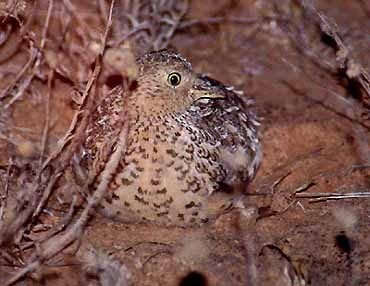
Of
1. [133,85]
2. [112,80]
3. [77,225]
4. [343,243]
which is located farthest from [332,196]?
[112,80]

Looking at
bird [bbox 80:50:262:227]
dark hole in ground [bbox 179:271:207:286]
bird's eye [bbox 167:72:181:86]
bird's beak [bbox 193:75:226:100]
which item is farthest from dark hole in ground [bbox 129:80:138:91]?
dark hole in ground [bbox 179:271:207:286]

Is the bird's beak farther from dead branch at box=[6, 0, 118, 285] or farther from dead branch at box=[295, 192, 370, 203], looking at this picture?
dead branch at box=[295, 192, 370, 203]

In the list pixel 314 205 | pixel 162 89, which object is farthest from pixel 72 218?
pixel 314 205

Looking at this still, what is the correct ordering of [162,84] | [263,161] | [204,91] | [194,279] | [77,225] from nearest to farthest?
1. [77,225]
2. [194,279]
3. [162,84]
4. [204,91]
5. [263,161]

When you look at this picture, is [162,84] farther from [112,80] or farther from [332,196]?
[112,80]

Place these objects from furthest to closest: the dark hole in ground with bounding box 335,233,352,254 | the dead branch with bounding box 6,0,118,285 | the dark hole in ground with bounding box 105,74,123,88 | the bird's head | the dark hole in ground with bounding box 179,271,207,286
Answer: the dark hole in ground with bounding box 105,74,123,88, the bird's head, the dark hole in ground with bounding box 335,233,352,254, the dark hole in ground with bounding box 179,271,207,286, the dead branch with bounding box 6,0,118,285

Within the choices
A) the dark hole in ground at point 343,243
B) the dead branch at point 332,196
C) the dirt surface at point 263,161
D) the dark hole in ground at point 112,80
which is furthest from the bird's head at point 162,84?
the dark hole in ground at point 112,80
